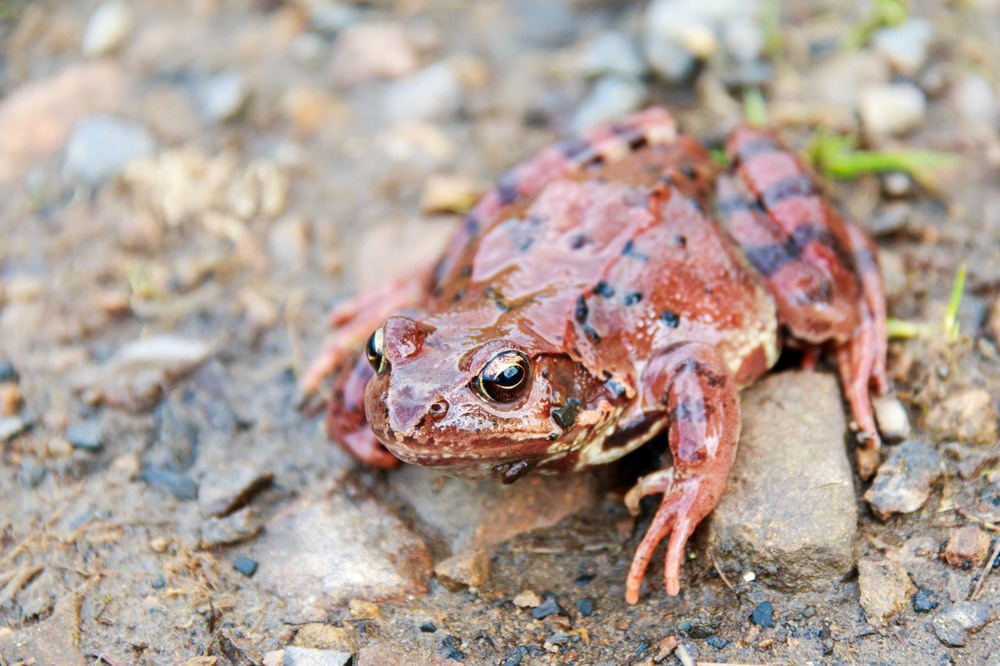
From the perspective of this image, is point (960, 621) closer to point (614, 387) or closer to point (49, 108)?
point (614, 387)

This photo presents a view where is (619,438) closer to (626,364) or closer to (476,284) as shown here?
(626,364)

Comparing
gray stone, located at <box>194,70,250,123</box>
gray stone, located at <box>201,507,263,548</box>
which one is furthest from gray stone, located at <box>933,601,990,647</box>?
gray stone, located at <box>194,70,250,123</box>

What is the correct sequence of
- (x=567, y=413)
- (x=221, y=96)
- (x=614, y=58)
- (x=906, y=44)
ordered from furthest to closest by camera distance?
1. (x=221, y=96)
2. (x=614, y=58)
3. (x=906, y=44)
4. (x=567, y=413)

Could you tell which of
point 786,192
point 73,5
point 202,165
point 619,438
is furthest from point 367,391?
point 73,5

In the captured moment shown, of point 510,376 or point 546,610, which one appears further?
point 546,610

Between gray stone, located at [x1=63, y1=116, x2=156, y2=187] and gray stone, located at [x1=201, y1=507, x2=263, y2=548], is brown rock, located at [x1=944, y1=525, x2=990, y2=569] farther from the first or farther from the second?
gray stone, located at [x1=63, y1=116, x2=156, y2=187]

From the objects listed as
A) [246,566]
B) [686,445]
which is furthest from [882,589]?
[246,566]
